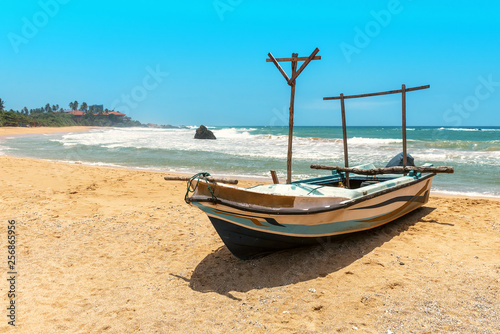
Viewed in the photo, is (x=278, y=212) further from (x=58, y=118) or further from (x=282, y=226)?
(x=58, y=118)

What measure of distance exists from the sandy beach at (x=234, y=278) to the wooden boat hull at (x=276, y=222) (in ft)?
0.98

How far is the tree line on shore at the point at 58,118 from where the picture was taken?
204 feet

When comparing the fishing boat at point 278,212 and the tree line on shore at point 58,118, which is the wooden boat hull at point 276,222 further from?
the tree line on shore at point 58,118

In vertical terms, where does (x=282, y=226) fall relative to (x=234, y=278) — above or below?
above

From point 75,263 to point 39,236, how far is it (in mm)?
1412

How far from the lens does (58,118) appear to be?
8769 cm

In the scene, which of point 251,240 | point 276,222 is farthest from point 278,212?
point 251,240

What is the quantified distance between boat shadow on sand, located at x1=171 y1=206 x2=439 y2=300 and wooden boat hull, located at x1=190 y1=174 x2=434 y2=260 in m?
0.20

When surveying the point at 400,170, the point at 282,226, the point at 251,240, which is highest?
the point at 400,170

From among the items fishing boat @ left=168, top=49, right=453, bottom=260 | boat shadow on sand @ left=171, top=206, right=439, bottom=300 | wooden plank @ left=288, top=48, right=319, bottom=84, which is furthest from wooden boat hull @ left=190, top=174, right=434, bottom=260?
wooden plank @ left=288, top=48, right=319, bottom=84

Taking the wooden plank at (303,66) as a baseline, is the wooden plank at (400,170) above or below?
below

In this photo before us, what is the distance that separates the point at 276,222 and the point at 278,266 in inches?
30.1

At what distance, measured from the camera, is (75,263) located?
184 inches

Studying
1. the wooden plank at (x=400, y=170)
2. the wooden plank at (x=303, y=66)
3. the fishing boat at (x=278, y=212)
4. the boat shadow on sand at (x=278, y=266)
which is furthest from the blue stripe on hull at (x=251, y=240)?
the wooden plank at (x=303, y=66)
